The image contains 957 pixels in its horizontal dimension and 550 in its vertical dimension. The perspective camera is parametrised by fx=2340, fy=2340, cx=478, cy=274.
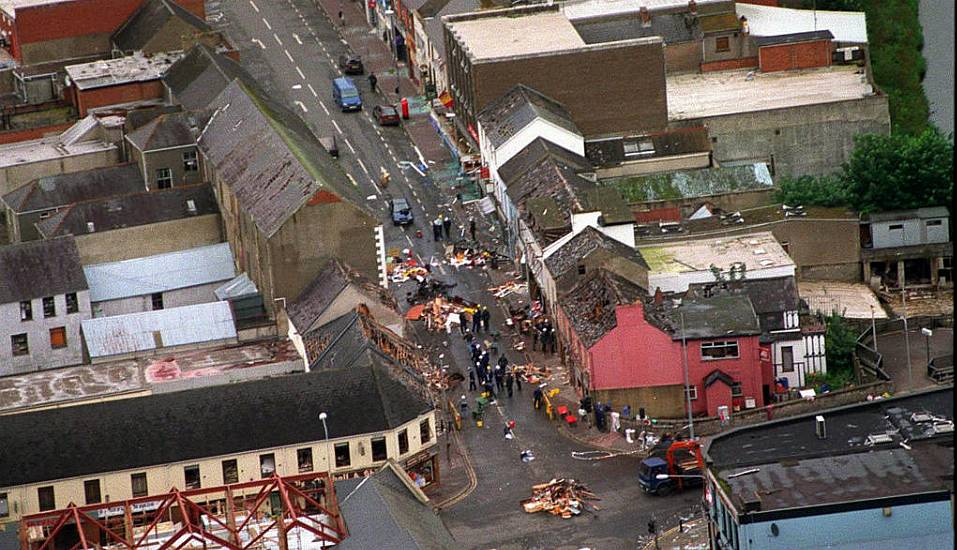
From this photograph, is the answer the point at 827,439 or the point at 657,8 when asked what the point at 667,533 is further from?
the point at 657,8

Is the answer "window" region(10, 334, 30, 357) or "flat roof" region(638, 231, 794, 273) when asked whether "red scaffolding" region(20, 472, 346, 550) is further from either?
"flat roof" region(638, 231, 794, 273)

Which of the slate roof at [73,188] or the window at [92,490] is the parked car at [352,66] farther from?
the window at [92,490]

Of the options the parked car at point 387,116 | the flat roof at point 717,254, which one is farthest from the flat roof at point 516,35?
the flat roof at point 717,254

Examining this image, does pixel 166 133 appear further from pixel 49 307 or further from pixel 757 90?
pixel 757 90

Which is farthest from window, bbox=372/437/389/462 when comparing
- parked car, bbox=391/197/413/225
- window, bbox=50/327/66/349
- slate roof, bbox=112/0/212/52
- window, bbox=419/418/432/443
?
slate roof, bbox=112/0/212/52

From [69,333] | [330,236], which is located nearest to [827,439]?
[330,236]
